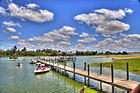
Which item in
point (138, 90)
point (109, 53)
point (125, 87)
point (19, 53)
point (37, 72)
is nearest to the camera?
point (138, 90)

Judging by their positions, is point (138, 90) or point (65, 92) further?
point (65, 92)

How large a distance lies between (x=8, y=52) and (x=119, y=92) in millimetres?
155926

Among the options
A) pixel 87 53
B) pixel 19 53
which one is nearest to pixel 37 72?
pixel 19 53

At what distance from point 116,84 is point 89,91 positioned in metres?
2.99

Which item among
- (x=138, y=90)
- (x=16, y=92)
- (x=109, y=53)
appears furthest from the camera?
(x=109, y=53)

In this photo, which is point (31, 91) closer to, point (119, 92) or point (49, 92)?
point (49, 92)

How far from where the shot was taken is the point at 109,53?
190250 millimetres

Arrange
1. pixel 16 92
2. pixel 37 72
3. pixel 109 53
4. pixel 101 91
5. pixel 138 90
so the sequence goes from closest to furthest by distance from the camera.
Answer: pixel 138 90 → pixel 101 91 → pixel 16 92 → pixel 37 72 → pixel 109 53

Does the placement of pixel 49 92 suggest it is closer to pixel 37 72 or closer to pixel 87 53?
pixel 37 72

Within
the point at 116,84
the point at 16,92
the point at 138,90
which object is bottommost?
the point at 16,92

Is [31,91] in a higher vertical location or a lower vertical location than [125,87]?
lower

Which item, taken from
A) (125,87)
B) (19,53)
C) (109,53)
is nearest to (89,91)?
(125,87)

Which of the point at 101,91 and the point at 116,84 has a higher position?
the point at 116,84

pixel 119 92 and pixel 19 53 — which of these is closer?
pixel 119 92
